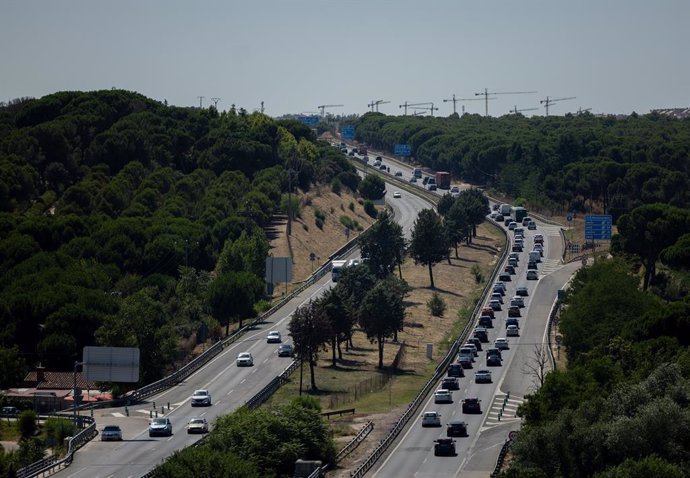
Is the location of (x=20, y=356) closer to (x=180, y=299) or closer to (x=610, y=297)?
(x=180, y=299)

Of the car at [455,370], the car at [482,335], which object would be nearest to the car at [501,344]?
the car at [482,335]

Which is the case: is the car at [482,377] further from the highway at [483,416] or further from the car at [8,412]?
the car at [8,412]

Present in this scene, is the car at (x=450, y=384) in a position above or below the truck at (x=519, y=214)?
below

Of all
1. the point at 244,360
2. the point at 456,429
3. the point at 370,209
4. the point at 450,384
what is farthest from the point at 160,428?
the point at 370,209

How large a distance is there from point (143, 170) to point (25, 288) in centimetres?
6860

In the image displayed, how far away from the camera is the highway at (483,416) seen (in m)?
63.7

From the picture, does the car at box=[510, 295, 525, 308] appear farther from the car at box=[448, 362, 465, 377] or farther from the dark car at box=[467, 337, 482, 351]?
the car at box=[448, 362, 465, 377]

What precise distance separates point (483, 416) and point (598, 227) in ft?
230

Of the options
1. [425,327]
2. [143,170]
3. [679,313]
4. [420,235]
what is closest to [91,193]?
[143,170]

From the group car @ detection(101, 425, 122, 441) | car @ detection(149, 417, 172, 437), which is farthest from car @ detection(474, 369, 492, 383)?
car @ detection(101, 425, 122, 441)

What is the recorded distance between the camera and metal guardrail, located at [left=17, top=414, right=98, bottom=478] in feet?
204

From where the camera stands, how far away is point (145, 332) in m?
89.4

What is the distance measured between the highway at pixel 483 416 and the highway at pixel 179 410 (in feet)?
34.6

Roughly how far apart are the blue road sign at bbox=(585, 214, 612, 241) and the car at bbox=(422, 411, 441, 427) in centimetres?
7295
